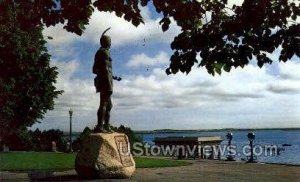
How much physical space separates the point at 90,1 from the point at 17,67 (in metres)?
25.5

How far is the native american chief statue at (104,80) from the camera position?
13914 millimetres

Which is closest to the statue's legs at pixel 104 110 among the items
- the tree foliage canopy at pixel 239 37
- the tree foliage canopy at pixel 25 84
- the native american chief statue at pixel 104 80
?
the native american chief statue at pixel 104 80

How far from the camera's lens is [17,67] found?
30.9m

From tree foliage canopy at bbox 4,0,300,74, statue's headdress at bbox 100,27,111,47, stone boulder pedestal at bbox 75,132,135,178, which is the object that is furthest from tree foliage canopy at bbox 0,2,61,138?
tree foliage canopy at bbox 4,0,300,74

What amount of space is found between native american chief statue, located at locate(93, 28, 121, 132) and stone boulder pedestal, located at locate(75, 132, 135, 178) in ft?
1.87

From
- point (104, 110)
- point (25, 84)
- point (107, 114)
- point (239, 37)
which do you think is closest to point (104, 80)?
point (104, 110)

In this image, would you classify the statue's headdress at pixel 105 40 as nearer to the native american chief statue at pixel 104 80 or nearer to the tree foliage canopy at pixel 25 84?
the native american chief statue at pixel 104 80

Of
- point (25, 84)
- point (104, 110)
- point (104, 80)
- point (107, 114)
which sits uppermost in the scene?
point (25, 84)

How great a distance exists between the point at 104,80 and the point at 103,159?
257cm

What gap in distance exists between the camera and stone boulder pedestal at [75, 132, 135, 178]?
42.3 feet

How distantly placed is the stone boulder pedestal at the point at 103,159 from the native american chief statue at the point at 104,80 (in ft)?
1.87

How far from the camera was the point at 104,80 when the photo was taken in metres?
14.1

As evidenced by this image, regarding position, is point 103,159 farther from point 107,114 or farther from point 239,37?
point 239,37

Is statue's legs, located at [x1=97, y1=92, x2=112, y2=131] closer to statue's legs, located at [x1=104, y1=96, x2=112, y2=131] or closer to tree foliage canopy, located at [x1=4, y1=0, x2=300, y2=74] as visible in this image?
statue's legs, located at [x1=104, y1=96, x2=112, y2=131]
